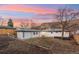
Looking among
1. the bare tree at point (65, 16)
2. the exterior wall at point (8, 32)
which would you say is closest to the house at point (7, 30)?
the exterior wall at point (8, 32)

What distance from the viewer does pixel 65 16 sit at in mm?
1425

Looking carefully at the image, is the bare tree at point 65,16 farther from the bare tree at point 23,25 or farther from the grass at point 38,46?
the bare tree at point 23,25

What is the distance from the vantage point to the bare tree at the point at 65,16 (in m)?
1.42

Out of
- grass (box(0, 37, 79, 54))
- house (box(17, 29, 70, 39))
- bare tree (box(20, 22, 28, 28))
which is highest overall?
bare tree (box(20, 22, 28, 28))

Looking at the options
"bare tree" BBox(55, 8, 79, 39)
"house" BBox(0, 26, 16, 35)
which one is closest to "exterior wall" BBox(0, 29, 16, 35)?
"house" BBox(0, 26, 16, 35)

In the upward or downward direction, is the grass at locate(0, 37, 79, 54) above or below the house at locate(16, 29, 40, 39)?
below

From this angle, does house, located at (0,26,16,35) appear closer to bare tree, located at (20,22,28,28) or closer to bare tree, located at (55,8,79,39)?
bare tree, located at (20,22,28,28)

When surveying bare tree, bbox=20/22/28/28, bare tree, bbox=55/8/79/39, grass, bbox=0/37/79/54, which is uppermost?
bare tree, bbox=55/8/79/39

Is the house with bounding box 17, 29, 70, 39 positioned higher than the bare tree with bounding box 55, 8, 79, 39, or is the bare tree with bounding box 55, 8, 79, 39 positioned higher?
the bare tree with bounding box 55, 8, 79, 39

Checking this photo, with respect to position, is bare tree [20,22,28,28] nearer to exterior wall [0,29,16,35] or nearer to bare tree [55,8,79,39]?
exterior wall [0,29,16,35]

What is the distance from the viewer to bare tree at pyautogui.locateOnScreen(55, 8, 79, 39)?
1.42 m

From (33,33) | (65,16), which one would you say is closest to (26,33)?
(33,33)

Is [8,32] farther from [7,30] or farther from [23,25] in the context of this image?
[23,25]
